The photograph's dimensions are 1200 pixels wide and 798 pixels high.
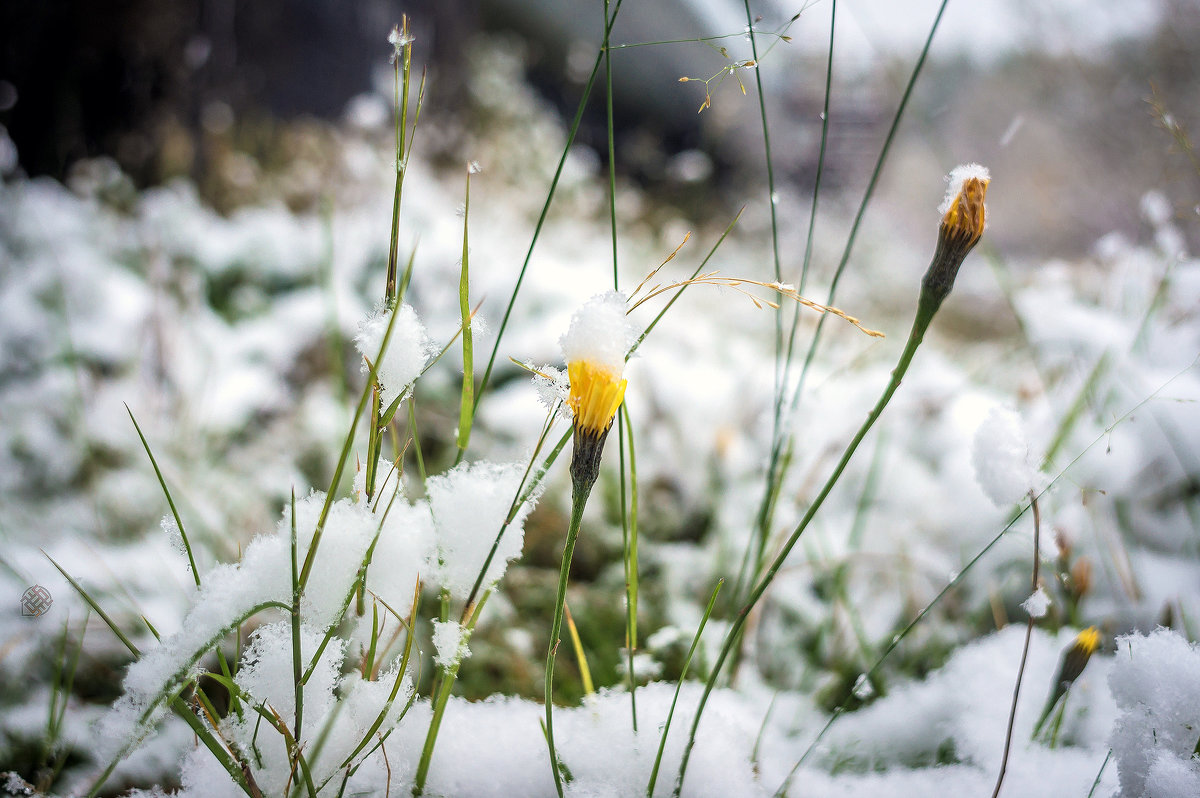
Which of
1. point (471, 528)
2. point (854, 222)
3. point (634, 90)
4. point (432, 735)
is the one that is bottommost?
point (432, 735)

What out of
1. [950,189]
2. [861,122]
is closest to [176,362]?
[950,189]

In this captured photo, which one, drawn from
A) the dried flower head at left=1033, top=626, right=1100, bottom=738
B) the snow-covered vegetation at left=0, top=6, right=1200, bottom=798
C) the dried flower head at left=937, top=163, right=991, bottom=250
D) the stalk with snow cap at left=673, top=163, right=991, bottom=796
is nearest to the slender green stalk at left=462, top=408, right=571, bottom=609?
the snow-covered vegetation at left=0, top=6, right=1200, bottom=798

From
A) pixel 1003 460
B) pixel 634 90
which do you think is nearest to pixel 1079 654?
pixel 1003 460

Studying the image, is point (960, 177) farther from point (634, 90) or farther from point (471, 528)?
point (634, 90)

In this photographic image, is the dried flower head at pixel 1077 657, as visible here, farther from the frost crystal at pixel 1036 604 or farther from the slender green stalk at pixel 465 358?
the slender green stalk at pixel 465 358

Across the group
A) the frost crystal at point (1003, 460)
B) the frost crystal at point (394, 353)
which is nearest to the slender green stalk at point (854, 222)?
the frost crystal at point (1003, 460)

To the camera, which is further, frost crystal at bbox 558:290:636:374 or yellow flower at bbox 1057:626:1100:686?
yellow flower at bbox 1057:626:1100:686

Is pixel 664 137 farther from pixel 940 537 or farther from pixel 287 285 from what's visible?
pixel 940 537

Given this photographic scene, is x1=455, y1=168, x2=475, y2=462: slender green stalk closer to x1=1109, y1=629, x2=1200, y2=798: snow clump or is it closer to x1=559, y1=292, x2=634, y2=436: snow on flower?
x1=559, y1=292, x2=634, y2=436: snow on flower
